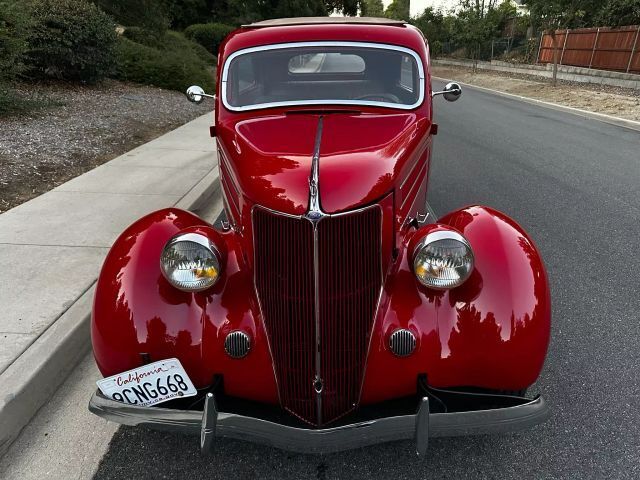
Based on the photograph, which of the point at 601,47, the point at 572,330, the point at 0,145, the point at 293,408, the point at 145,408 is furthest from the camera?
the point at 601,47

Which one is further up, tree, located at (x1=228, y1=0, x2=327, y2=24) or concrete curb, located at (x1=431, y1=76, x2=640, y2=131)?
tree, located at (x1=228, y1=0, x2=327, y2=24)

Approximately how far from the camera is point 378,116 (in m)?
3.00

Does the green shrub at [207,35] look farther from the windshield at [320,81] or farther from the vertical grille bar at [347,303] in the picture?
the vertical grille bar at [347,303]

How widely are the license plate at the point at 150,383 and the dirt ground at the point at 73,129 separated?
12.1 ft

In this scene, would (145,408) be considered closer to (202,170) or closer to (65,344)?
(65,344)

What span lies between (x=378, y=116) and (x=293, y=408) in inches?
68.3

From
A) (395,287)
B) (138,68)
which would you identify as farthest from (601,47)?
(395,287)

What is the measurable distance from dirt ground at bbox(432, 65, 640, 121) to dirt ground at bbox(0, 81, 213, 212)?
10562 mm

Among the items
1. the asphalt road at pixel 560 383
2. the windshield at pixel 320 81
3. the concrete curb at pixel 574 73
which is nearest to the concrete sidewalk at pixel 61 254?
the asphalt road at pixel 560 383

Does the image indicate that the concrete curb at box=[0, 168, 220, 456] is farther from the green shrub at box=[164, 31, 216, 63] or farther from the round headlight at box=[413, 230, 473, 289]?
the green shrub at box=[164, 31, 216, 63]

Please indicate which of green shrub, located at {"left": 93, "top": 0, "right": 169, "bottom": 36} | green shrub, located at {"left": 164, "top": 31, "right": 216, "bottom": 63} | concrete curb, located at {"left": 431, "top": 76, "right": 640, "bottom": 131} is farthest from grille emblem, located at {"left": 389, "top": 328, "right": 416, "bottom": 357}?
green shrub, located at {"left": 93, "top": 0, "right": 169, "bottom": 36}

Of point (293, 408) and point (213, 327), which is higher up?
point (213, 327)

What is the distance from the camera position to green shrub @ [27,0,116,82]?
984cm

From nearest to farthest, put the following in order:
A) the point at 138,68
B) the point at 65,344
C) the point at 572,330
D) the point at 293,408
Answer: the point at 293,408 → the point at 65,344 → the point at 572,330 → the point at 138,68
